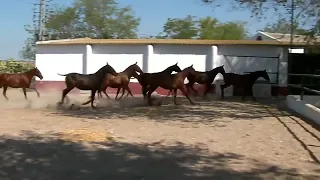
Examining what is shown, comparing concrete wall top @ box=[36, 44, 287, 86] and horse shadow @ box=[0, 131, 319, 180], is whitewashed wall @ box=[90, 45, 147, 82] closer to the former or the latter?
concrete wall top @ box=[36, 44, 287, 86]

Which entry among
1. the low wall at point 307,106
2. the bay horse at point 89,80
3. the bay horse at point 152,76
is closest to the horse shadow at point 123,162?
the low wall at point 307,106

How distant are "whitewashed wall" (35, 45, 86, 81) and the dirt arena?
41.6ft

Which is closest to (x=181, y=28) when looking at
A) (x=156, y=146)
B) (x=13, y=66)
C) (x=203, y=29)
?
(x=203, y=29)

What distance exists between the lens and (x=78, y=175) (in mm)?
6699

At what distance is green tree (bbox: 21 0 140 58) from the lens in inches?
2211

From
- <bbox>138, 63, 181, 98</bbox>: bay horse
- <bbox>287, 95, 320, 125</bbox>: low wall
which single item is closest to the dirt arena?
<bbox>287, 95, 320, 125</bbox>: low wall

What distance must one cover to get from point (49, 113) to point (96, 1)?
4306 cm

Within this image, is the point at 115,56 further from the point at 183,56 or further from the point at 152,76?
the point at 152,76

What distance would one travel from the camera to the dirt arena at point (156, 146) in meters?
6.96

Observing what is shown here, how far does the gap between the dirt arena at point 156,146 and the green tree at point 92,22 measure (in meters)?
42.0

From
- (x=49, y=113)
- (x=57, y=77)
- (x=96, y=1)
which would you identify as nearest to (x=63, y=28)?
(x=96, y=1)

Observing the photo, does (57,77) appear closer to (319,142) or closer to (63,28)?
(319,142)

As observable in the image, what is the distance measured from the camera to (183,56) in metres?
26.3

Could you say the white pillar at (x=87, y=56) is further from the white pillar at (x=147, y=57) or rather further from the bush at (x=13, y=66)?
the bush at (x=13, y=66)
